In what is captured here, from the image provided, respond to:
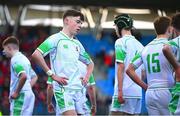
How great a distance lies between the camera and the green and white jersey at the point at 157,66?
7.75 metres

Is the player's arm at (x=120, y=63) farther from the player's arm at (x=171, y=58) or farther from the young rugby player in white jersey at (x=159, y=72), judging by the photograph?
the player's arm at (x=171, y=58)

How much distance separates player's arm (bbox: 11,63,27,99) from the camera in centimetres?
1012

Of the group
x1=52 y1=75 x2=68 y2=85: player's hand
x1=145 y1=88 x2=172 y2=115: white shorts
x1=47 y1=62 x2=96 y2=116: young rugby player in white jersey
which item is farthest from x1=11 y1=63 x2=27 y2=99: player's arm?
x1=145 y1=88 x2=172 y2=115: white shorts

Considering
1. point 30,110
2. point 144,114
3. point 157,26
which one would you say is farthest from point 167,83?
point 144,114

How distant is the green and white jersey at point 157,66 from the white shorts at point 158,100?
0.26 ft

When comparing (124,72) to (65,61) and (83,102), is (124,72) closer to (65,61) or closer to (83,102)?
(83,102)

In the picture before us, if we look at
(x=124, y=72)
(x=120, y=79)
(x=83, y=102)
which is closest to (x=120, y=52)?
(x=124, y=72)

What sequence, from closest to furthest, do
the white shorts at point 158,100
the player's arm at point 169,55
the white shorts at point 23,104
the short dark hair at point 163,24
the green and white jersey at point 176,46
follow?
1. the player's arm at point 169,55
2. the green and white jersey at point 176,46
3. the white shorts at point 158,100
4. the short dark hair at point 163,24
5. the white shorts at point 23,104

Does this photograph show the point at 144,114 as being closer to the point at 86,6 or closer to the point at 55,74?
the point at 86,6

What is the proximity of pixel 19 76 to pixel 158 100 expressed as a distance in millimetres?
3297

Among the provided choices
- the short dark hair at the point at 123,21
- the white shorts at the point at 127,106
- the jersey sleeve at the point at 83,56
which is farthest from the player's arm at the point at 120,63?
the jersey sleeve at the point at 83,56

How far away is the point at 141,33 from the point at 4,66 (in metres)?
5.15

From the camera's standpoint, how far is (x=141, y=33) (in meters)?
21.1

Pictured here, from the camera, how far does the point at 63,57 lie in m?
8.37
